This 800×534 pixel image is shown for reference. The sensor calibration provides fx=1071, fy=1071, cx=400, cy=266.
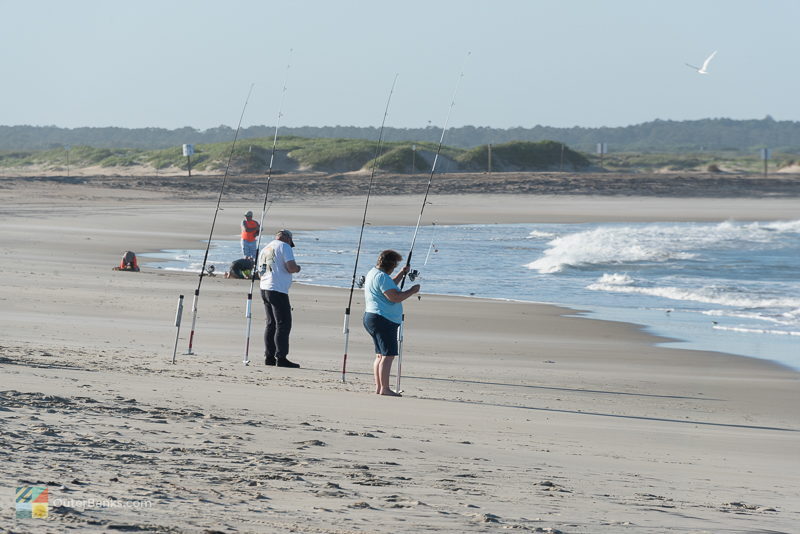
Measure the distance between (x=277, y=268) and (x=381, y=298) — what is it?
1.74 m

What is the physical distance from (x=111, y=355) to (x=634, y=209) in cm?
3426

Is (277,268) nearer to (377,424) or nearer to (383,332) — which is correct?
(383,332)

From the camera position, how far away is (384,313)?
8164mm

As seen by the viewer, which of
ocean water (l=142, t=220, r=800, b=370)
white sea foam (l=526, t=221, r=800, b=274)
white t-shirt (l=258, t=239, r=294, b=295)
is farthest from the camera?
white sea foam (l=526, t=221, r=800, b=274)

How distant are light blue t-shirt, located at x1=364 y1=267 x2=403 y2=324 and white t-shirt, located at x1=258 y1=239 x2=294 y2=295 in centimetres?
156

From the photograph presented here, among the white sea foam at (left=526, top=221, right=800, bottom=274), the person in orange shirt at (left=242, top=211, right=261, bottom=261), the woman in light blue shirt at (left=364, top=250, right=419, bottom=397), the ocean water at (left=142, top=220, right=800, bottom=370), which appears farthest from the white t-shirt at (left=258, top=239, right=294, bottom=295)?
the white sea foam at (left=526, top=221, right=800, bottom=274)

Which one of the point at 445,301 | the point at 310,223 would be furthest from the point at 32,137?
the point at 445,301

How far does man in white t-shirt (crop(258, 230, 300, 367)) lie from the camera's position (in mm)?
9492

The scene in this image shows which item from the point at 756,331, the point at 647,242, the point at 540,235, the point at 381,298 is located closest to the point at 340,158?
the point at 540,235

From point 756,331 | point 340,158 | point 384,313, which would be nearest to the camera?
point 384,313

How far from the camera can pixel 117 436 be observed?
547cm

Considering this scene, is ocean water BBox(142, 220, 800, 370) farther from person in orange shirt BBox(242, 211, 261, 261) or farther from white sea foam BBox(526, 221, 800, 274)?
person in orange shirt BBox(242, 211, 261, 261)

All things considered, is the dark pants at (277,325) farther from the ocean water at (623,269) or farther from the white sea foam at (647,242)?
the white sea foam at (647,242)

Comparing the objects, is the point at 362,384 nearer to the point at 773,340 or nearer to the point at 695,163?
the point at 773,340
